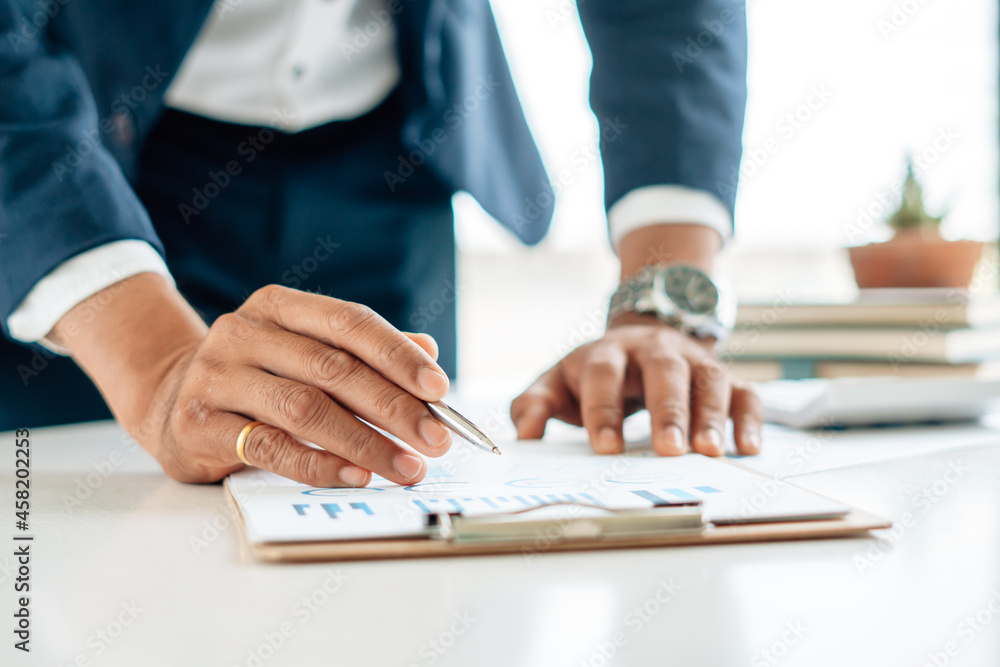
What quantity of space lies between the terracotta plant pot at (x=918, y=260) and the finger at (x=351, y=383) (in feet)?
5.03

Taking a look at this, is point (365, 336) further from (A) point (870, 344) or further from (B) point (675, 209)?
(A) point (870, 344)

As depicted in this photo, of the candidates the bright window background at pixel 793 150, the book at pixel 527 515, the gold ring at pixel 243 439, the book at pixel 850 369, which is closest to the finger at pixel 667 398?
the book at pixel 527 515

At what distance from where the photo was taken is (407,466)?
1.87ft

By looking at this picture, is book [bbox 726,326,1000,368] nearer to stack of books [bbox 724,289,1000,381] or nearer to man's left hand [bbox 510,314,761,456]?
stack of books [bbox 724,289,1000,381]

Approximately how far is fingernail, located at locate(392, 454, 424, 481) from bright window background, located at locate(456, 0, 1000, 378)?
1883 millimetres

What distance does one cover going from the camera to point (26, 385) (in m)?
1.03

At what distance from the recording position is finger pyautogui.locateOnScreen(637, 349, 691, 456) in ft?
2.33

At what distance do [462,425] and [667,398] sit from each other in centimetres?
28

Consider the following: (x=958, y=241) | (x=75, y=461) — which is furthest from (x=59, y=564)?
(x=958, y=241)

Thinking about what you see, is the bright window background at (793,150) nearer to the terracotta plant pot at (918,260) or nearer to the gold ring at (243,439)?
the terracotta plant pot at (918,260)

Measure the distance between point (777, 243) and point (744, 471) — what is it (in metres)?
2.56

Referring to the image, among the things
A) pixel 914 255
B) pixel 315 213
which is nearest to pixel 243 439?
pixel 315 213

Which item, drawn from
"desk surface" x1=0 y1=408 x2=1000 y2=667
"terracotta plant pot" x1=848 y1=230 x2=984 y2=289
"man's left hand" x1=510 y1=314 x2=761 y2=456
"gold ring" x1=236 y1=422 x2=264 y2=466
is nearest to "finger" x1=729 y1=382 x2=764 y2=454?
"man's left hand" x1=510 y1=314 x2=761 y2=456

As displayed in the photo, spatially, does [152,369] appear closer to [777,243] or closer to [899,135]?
[777,243]
